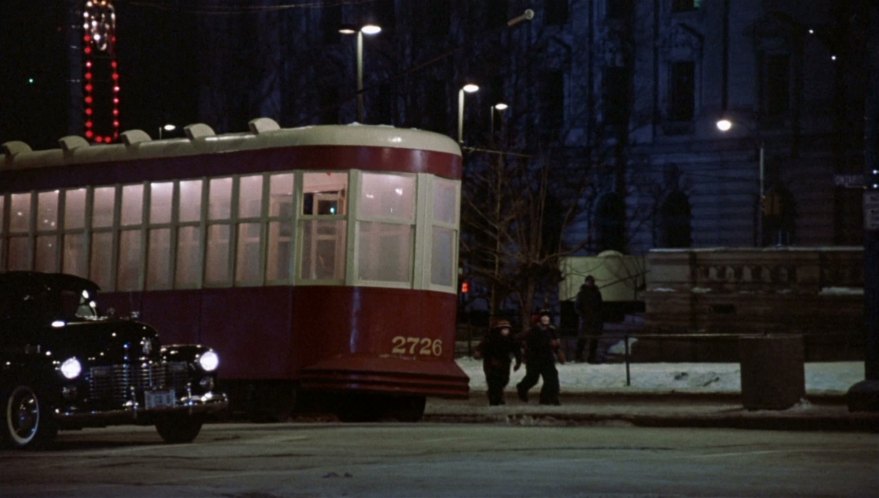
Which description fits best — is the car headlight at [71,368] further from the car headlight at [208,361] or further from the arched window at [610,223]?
the arched window at [610,223]

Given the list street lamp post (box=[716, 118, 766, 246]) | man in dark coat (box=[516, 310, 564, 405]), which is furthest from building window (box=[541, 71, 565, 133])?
man in dark coat (box=[516, 310, 564, 405])

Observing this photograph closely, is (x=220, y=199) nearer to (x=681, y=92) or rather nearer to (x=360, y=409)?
(x=360, y=409)

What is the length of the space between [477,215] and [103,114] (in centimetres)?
2076

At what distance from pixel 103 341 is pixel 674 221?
46.1 metres

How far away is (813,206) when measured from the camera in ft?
189

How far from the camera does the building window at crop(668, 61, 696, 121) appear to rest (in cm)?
6128

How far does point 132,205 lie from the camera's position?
22.8 metres

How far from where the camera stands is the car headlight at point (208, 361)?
17.4m

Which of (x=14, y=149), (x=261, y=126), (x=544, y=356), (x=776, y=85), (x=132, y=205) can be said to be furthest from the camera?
(x=776, y=85)

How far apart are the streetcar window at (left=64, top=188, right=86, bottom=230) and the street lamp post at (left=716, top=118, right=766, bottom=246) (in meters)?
34.9

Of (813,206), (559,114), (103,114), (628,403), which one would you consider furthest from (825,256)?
(559,114)

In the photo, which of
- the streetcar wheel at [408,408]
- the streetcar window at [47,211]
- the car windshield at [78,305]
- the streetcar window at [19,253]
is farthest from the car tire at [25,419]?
the streetcar window at [19,253]

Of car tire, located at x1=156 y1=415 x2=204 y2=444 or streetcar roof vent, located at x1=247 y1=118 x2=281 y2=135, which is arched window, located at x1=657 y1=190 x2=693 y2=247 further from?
car tire, located at x1=156 y1=415 x2=204 y2=444

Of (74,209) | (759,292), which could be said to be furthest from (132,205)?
(759,292)
